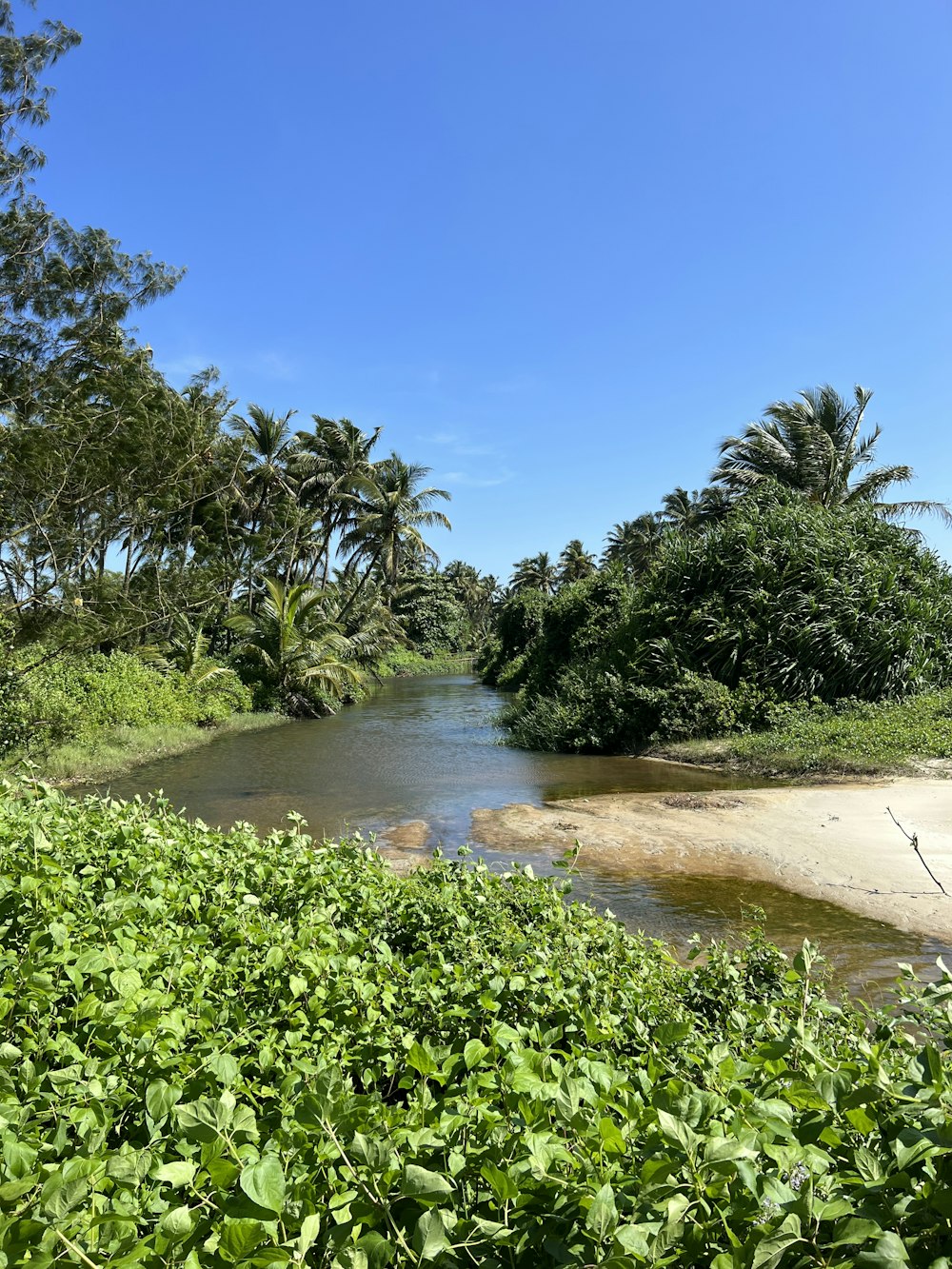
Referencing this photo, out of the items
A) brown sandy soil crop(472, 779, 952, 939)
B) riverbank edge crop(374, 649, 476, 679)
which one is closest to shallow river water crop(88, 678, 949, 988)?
brown sandy soil crop(472, 779, 952, 939)

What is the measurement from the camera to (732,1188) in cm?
134

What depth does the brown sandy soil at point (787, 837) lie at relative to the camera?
6.88m

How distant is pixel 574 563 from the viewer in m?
66.2

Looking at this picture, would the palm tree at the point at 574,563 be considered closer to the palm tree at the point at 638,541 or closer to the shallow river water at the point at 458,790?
the palm tree at the point at 638,541

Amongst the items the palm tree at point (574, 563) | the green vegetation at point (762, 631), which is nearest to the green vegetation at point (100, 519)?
the green vegetation at point (762, 631)

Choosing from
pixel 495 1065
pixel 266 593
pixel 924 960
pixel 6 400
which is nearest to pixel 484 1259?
pixel 495 1065

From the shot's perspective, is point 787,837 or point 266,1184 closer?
point 266,1184

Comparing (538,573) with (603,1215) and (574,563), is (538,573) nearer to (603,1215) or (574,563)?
(574,563)

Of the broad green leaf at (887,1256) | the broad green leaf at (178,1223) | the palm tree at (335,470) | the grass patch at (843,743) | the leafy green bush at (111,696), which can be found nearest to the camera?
the broad green leaf at (887,1256)

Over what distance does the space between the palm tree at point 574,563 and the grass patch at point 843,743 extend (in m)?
49.7

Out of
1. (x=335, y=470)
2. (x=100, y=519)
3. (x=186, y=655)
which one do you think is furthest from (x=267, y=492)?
(x=100, y=519)

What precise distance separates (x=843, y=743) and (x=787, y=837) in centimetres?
532

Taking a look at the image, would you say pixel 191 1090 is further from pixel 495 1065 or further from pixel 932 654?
pixel 932 654

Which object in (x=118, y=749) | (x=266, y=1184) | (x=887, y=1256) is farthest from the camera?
(x=118, y=749)
